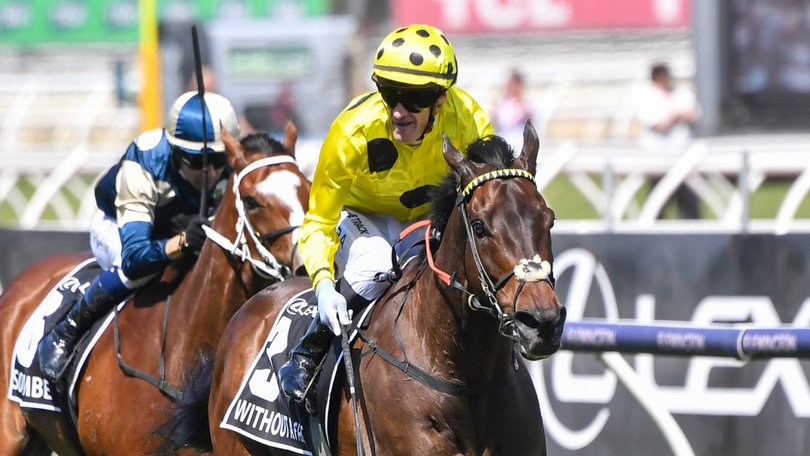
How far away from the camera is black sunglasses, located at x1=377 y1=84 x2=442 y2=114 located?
4.53 metres

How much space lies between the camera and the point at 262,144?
6.05 metres

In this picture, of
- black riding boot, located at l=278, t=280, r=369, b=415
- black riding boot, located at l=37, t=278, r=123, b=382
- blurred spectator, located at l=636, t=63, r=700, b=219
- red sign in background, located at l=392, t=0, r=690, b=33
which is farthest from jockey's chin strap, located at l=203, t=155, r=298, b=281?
red sign in background, located at l=392, t=0, r=690, b=33

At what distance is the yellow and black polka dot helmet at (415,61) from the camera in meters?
4.49

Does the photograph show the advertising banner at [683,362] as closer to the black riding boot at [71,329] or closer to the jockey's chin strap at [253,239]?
the jockey's chin strap at [253,239]

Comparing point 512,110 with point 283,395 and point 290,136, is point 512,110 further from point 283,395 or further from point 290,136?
point 283,395

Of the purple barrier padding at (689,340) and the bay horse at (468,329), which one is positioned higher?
the bay horse at (468,329)

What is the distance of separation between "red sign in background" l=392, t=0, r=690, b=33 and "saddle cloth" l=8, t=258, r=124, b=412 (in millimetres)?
17623

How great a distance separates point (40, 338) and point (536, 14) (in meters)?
18.6

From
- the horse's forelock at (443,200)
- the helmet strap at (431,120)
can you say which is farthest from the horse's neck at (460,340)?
the helmet strap at (431,120)

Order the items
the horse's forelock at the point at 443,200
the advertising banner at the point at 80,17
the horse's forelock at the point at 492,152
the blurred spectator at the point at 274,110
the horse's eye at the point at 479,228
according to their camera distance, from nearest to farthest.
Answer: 1. the horse's eye at the point at 479,228
2. the horse's forelock at the point at 492,152
3. the horse's forelock at the point at 443,200
4. the blurred spectator at the point at 274,110
5. the advertising banner at the point at 80,17

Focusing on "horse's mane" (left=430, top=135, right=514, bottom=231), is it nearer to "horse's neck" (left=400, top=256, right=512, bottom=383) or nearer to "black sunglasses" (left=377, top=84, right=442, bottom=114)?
"horse's neck" (left=400, top=256, right=512, bottom=383)

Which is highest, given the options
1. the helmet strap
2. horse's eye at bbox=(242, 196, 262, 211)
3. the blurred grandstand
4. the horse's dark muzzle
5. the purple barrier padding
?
the helmet strap

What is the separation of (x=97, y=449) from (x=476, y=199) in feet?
9.00

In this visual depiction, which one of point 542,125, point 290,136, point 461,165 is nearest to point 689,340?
point 290,136
